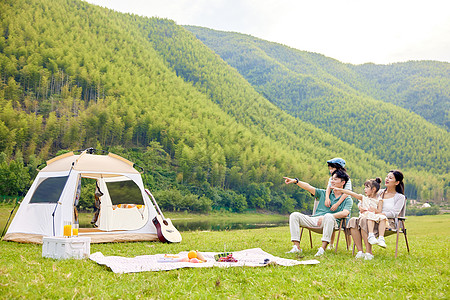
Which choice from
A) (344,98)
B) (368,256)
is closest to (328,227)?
(368,256)

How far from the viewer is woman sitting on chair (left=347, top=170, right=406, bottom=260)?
5.59m

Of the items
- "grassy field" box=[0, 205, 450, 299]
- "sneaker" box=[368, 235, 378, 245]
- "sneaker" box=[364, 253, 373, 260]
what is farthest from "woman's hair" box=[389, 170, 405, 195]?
"grassy field" box=[0, 205, 450, 299]

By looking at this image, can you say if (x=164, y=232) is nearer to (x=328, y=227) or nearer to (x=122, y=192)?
(x=122, y=192)

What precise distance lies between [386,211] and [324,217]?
905 millimetres

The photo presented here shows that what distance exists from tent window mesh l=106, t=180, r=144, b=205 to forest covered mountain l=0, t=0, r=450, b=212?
9320 millimetres

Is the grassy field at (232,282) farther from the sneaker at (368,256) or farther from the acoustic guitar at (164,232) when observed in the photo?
the acoustic guitar at (164,232)

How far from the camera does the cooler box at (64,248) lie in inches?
204

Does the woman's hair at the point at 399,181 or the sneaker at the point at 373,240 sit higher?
the woman's hair at the point at 399,181

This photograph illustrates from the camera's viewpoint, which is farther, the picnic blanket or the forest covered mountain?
the forest covered mountain

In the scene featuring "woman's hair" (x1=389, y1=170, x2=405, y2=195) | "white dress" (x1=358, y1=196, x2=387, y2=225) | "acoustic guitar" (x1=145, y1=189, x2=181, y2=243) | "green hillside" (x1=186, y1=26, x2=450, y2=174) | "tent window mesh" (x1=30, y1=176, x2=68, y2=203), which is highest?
"green hillside" (x1=186, y1=26, x2=450, y2=174)

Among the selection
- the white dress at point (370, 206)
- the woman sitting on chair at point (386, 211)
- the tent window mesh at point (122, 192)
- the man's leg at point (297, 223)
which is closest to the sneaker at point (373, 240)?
the woman sitting on chair at point (386, 211)

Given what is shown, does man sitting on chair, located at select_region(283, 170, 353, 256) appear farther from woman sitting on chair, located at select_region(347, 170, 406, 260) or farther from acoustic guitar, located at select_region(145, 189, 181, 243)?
acoustic guitar, located at select_region(145, 189, 181, 243)

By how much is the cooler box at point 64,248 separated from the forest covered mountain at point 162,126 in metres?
15.5

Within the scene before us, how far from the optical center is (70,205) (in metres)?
8.01
